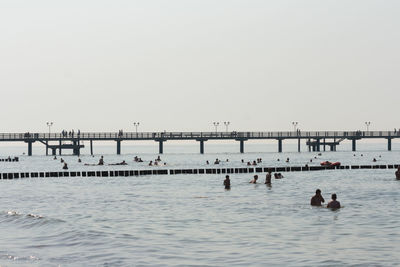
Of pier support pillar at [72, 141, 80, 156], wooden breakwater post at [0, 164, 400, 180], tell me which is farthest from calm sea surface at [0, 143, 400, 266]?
pier support pillar at [72, 141, 80, 156]

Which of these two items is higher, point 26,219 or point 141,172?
point 141,172

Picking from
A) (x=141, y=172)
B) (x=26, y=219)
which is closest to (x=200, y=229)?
(x=26, y=219)

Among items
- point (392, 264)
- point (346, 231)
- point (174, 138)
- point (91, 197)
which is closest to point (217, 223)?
point (346, 231)

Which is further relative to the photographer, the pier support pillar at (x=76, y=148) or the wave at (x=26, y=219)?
the pier support pillar at (x=76, y=148)

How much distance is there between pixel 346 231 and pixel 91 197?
23.2 metres

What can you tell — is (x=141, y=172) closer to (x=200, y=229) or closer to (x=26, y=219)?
(x=26, y=219)

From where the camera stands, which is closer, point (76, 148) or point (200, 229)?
point (200, 229)

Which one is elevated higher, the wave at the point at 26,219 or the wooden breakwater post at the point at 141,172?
the wooden breakwater post at the point at 141,172

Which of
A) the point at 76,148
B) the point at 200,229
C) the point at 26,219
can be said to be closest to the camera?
the point at 200,229

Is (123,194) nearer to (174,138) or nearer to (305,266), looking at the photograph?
(305,266)

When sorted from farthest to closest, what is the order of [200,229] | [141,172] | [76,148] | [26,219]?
[76,148]
[141,172]
[26,219]
[200,229]

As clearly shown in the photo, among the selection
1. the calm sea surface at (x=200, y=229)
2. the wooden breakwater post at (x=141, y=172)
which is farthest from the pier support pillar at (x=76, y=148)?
the calm sea surface at (x=200, y=229)

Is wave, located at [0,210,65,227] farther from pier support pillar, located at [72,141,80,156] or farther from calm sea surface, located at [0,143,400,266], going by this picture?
pier support pillar, located at [72,141,80,156]

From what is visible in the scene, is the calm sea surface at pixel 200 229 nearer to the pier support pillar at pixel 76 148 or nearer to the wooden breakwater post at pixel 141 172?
the wooden breakwater post at pixel 141 172
